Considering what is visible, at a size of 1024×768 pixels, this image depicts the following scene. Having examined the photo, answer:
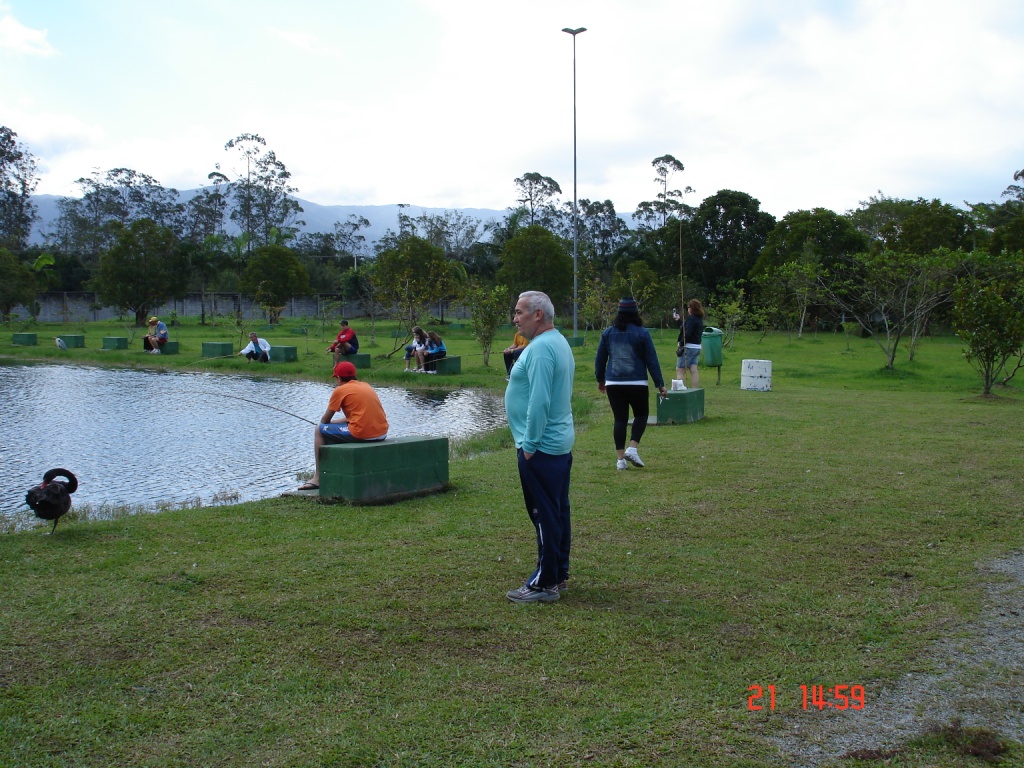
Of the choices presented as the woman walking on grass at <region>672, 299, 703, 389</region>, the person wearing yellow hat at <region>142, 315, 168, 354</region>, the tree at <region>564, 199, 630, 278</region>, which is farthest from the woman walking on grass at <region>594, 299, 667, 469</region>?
the tree at <region>564, 199, 630, 278</region>

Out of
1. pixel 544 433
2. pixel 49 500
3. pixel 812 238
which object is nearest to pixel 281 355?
pixel 49 500

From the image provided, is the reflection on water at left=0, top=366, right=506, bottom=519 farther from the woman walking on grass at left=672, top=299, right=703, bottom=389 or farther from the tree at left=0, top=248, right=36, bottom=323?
the tree at left=0, top=248, right=36, bottom=323

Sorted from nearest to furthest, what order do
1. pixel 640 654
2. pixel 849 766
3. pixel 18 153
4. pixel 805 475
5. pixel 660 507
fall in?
pixel 849 766 → pixel 640 654 → pixel 660 507 → pixel 805 475 → pixel 18 153

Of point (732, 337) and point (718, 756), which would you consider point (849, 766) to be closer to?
point (718, 756)

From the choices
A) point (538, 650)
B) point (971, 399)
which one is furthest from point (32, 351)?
point (538, 650)

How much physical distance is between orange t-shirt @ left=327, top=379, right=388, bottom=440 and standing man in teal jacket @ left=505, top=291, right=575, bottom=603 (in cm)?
299

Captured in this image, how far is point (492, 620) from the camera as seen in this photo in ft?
14.2

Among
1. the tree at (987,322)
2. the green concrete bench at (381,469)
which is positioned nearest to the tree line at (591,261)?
the tree at (987,322)

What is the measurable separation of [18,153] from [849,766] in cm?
6997

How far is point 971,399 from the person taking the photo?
1503 centimetres

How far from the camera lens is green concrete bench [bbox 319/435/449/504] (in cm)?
703

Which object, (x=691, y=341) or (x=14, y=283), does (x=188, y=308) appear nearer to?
(x=14, y=283)
